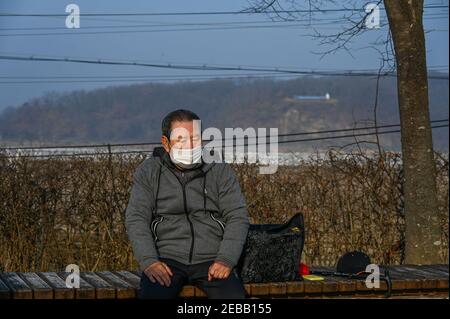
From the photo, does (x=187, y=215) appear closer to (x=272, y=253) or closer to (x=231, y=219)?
(x=231, y=219)

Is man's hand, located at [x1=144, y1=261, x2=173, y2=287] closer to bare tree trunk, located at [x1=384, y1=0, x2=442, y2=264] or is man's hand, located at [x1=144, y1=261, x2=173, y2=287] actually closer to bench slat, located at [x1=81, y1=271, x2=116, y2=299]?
bench slat, located at [x1=81, y1=271, x2=116, y2=299]

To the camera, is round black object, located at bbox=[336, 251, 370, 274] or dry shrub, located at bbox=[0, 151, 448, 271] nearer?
round black object, located at bbox=[336, 251, 370, 274]

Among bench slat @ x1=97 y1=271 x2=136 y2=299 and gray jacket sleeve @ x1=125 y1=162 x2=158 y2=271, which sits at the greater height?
gray jacket sleeve @ x1=125 y1=162 x2=158 y2=271

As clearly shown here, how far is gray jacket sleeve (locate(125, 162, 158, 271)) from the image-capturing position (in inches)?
216

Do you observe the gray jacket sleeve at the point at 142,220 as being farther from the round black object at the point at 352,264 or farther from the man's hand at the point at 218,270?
the round black object at the point at 352,264

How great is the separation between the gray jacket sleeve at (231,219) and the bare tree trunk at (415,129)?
2.65 meters

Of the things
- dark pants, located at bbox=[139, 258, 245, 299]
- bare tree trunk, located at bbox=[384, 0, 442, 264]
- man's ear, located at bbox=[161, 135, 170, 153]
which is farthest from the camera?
bare tree trunk, located at bbox=[384, 0, 442, 264]

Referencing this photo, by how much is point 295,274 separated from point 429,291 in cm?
96

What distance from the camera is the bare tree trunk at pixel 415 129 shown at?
786 cm

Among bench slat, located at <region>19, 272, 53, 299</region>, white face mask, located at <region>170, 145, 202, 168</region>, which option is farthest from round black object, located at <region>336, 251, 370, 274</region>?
bench slat, located at <region>19, 272, 53, 299</region>

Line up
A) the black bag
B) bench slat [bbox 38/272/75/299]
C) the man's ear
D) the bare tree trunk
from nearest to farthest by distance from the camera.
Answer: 1. the man's ear
2. bench slat [bbox 38/272/75/299]
3. the black bag
4. the bare tree trunk

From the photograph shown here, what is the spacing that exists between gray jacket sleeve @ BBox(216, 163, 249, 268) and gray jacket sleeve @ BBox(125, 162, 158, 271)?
39cm

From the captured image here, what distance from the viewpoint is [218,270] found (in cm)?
549

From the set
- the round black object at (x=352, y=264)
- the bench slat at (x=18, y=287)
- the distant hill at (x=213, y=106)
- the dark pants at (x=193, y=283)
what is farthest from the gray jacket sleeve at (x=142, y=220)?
the distant hill at (x=213, y=106)
